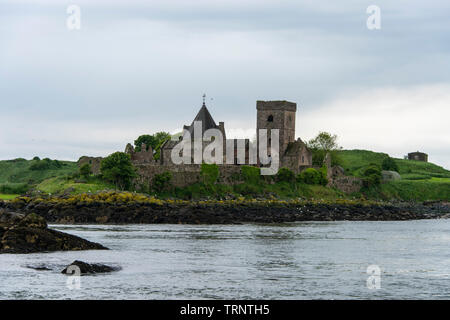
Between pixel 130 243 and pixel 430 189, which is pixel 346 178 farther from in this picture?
pixel 130 243

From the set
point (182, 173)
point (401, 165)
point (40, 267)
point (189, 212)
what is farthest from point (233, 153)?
point (40, 267)

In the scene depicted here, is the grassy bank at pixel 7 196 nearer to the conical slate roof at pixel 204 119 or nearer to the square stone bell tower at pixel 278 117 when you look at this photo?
the conical slate roof at pixel 204 119

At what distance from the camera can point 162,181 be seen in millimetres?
90812

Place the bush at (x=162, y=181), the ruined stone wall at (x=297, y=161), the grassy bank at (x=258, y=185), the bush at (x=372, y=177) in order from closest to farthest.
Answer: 1. the grassy bank at (x=258, y=185)
2. the bush at (x=162, y=181)
3. the ruined stone wall at (x=297, y=161)
4. the bush at (x=372, y=177)

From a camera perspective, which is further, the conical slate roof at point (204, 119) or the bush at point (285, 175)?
the conical slate roof at point (204, 119)

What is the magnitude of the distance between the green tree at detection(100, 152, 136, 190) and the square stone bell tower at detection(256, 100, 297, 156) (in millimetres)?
40035

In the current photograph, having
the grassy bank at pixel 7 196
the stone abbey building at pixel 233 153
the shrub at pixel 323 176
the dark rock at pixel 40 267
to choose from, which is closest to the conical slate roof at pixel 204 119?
the stone abbey building at pixel 233 153

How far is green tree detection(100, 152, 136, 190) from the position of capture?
8688 cm

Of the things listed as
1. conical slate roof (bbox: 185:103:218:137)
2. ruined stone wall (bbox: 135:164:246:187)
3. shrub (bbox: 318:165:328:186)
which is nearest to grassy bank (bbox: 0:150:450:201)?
ruined stone wall (bbox: 135:164:246:187)

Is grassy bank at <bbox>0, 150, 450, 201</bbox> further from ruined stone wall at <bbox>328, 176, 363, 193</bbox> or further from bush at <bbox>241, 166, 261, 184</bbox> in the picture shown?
ruined stone wall at <bbox>328, 176, 363, 193</bbox>

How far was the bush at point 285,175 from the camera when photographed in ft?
348

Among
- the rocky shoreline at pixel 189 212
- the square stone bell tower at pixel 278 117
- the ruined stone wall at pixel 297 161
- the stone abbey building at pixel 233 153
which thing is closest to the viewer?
the rocky shoreline at pixel 189 212

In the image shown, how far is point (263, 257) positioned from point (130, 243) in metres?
9.50

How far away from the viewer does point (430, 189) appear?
12862 cm
